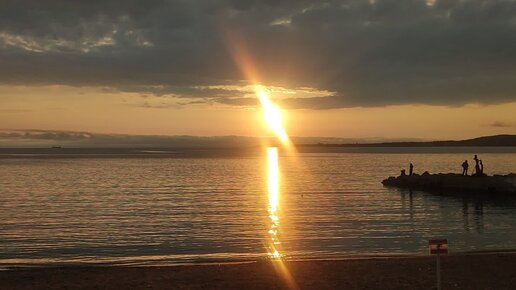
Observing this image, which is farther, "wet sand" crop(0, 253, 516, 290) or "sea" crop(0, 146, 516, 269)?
"sea" crop(0, 146, 516, 269)

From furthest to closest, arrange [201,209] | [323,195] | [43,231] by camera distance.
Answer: [323,195], [201,209], [43,231]

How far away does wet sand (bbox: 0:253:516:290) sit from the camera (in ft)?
51.0

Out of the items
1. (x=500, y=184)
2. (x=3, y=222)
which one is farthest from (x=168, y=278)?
(x=500, y=184)

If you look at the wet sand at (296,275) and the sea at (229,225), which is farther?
the sea at (229,225)

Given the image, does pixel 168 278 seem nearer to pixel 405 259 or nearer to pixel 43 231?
pixel 405 259

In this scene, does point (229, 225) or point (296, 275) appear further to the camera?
point (229, 225)

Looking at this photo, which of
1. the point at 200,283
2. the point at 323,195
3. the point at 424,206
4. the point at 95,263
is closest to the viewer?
the point at 200,283

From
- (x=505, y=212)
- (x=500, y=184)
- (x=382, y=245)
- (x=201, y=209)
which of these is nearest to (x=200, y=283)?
(x=382, y=245)

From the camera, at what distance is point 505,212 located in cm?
4300

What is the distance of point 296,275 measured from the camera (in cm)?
1717

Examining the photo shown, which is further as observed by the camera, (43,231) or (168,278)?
(43,231)

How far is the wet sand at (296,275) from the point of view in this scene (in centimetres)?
1555

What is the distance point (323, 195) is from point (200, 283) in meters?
40.4

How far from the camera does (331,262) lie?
19.5 metres
